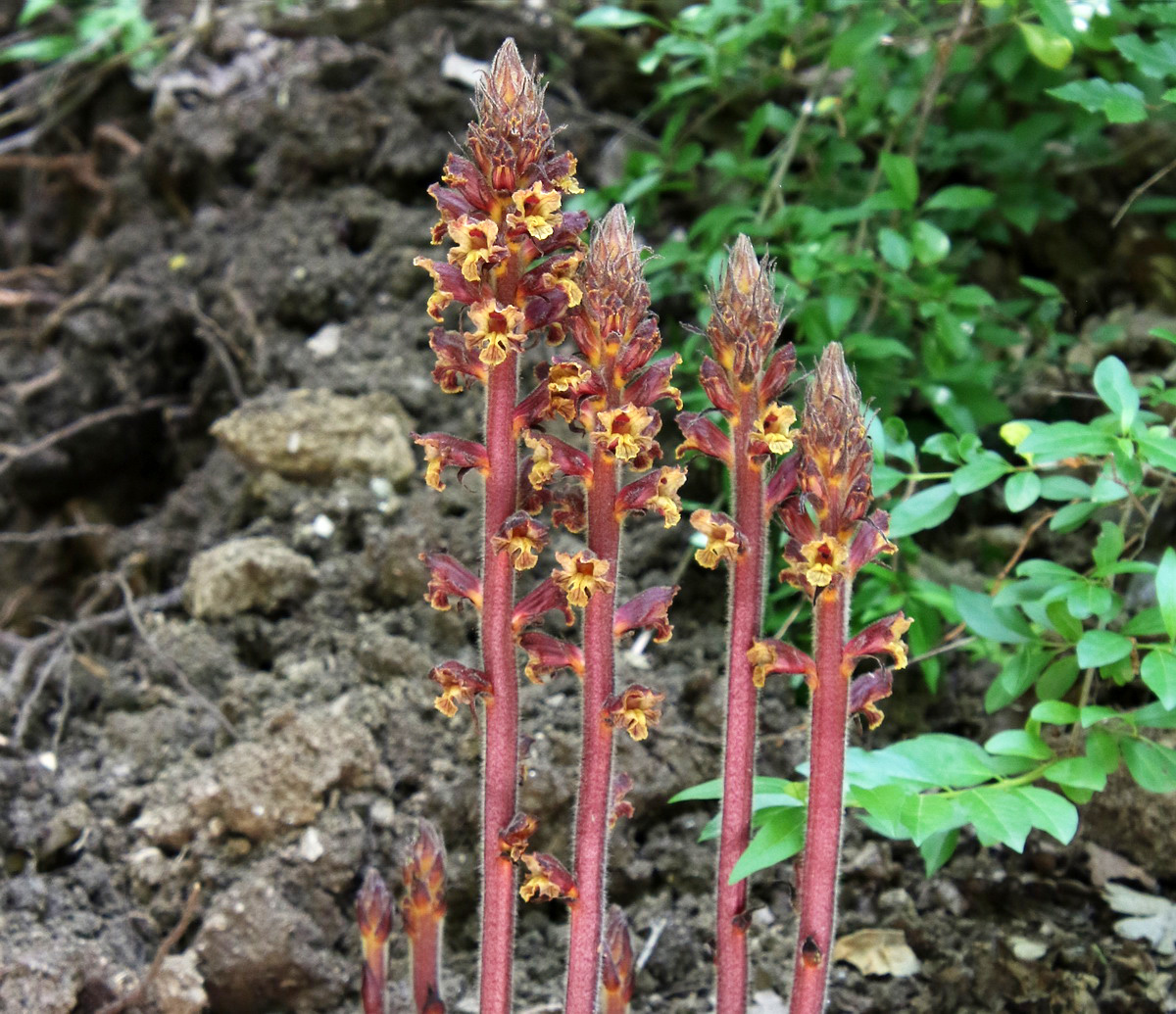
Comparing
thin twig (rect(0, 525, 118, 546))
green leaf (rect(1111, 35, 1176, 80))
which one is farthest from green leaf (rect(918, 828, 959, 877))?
thin twig (rect(0, 525, 118, 546))

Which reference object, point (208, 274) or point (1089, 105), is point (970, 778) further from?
point (208, 274)

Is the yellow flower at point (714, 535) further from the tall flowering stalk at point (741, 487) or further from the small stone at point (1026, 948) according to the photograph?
the small stone at point (1026, 948)

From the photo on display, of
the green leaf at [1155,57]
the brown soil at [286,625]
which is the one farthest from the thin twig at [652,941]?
the green leaf at [1155,57]

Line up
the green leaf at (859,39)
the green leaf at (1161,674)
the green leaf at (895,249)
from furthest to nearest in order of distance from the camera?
the green leaf at (859,39), the green leaf at (895,249), the green leaf at (1161,674)

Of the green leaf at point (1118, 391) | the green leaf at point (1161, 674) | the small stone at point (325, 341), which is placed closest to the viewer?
the green leaf at point (1161, 674)

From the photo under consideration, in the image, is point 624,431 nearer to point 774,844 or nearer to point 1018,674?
point 774,844
